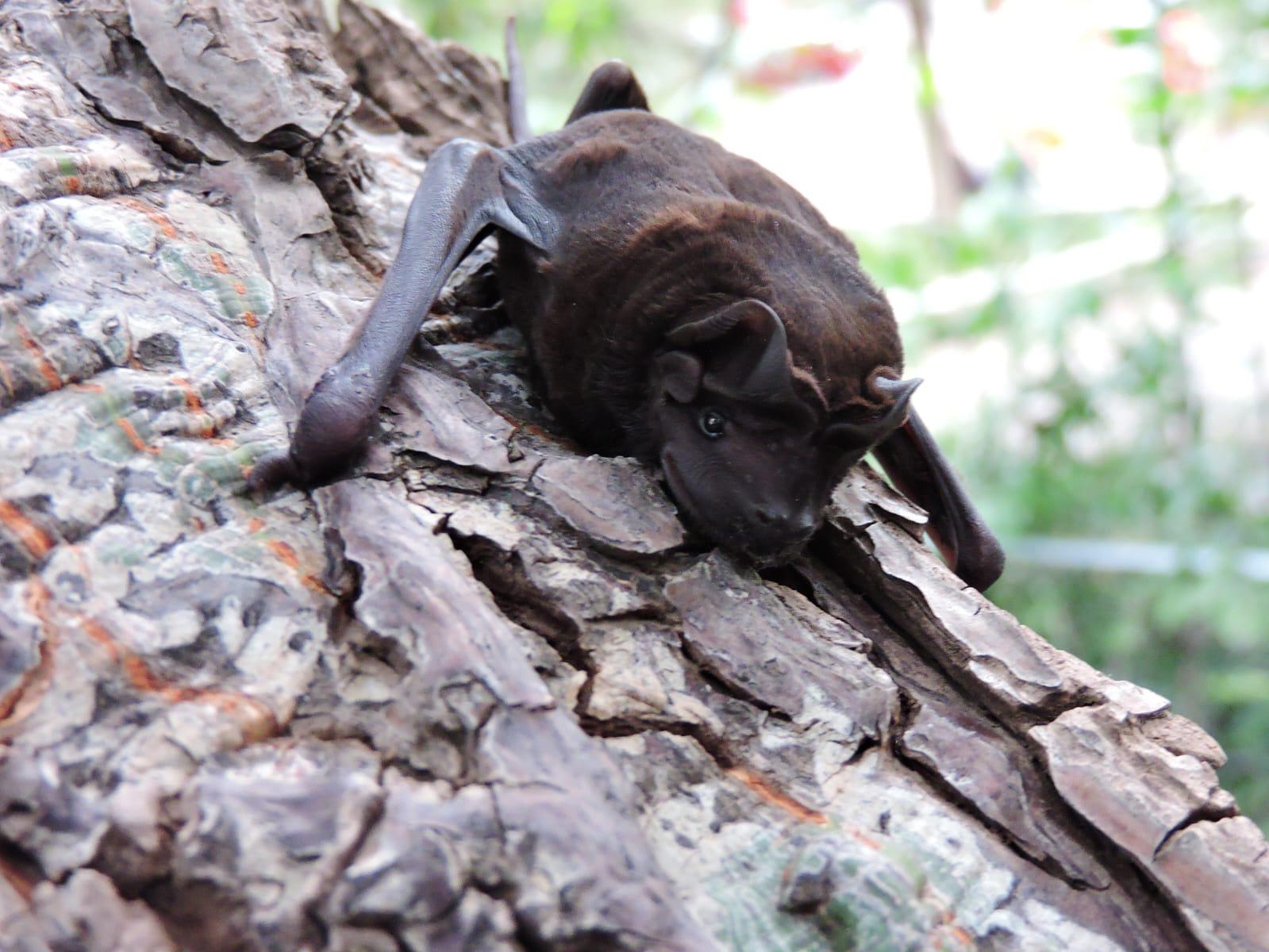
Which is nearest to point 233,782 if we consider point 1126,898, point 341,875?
point 341,875

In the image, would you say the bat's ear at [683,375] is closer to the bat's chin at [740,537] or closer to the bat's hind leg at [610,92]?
the bat's chin at [740,537]

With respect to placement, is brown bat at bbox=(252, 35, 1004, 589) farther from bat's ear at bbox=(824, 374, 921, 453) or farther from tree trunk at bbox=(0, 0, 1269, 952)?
tree trunk at bbox=(0, 0, 1269, 952)

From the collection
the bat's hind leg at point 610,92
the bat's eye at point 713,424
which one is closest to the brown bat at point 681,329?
the bat's eye at point 713,424

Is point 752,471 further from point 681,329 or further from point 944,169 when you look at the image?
point 944,169

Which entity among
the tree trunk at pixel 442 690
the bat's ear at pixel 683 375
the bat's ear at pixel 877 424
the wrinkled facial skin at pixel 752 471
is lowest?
the tree trunk at pixel 442 690

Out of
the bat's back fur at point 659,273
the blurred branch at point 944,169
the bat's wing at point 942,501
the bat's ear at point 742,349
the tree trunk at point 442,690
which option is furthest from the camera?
the blurred branch at point 944,169

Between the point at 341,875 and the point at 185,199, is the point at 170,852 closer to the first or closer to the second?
the point at 341,875

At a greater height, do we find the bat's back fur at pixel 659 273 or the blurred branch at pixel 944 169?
the blurred branch at pixel 944 169

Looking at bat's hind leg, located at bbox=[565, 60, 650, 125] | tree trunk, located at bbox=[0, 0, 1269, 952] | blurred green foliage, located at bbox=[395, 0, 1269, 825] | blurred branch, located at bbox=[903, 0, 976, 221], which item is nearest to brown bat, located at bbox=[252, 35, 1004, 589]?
tree trunk, located at bbox=[0, 0, 1269, 952]

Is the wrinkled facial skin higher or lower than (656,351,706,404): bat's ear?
lower
